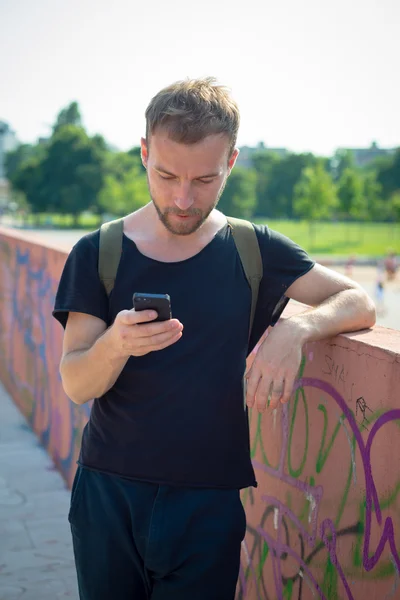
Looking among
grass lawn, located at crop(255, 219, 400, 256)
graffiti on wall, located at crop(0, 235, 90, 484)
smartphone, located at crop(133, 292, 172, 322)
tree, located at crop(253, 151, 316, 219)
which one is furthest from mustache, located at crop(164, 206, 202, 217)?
tree, located at crop(253, 151, 316, 219)

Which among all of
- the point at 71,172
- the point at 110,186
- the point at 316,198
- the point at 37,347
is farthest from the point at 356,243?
the point at 37,347

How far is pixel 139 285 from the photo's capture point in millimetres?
2367

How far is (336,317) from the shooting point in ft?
8.34

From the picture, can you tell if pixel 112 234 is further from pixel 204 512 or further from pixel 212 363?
pixel 204 512

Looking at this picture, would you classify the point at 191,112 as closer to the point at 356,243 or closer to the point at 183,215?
the point at 183,215

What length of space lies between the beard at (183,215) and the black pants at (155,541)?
29.7 inches

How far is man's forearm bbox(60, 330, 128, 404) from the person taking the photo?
2.22 m

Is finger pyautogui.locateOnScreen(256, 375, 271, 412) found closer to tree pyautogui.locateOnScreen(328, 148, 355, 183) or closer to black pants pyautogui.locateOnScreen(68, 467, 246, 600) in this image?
black pants pyautogui.locateOnScreen(68, 467, 246, 600)

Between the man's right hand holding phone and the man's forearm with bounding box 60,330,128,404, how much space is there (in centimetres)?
10

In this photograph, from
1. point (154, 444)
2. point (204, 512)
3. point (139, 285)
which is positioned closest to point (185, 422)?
point (154, 444)

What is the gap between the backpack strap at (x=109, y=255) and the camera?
2.35 meters

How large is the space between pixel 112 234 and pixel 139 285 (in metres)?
0.19

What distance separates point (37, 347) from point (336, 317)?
471 cm

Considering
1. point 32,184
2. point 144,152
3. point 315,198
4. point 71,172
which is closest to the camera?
point 144,152
